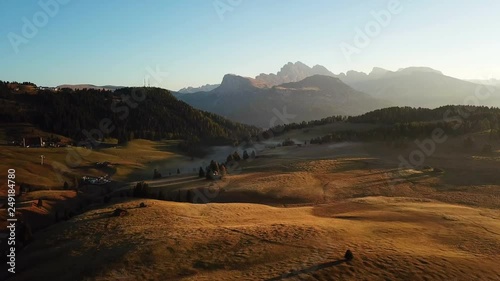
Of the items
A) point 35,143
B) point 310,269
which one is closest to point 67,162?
point 35,143

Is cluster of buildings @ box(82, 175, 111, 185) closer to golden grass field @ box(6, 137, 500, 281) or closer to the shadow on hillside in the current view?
golden grass field @ box(6, 137, 500, 281)

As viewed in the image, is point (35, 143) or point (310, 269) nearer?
point (310, 269)

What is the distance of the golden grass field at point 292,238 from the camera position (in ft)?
88.0

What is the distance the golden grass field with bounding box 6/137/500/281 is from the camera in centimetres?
2683

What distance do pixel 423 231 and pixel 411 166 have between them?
51761 mm

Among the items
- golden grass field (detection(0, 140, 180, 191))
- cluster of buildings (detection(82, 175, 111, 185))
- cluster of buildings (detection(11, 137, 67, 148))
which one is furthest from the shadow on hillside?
cluster of buildings (detection(11, 137, 67, 148))

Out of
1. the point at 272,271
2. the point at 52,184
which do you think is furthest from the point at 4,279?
the point at 52,184

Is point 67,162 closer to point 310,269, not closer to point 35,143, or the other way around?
point 35,143

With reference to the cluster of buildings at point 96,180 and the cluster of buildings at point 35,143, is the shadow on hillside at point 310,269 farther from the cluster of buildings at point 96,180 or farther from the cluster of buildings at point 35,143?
the cluster of buildings at point 35,143

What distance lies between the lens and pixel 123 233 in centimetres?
3709

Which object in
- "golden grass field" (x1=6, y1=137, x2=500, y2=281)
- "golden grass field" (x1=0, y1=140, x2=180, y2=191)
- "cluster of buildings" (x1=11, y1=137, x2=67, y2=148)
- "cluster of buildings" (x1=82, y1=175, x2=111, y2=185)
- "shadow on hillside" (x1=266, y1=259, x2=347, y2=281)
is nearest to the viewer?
"shadow on hillside" (x1=266, y1=259, x2=347, y2=281)

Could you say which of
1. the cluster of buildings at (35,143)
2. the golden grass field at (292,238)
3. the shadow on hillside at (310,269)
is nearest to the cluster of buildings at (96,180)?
the golden grass field at (292,238)

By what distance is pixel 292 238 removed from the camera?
33.2 m

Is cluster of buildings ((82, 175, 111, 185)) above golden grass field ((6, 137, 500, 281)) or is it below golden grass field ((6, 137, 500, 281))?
below
